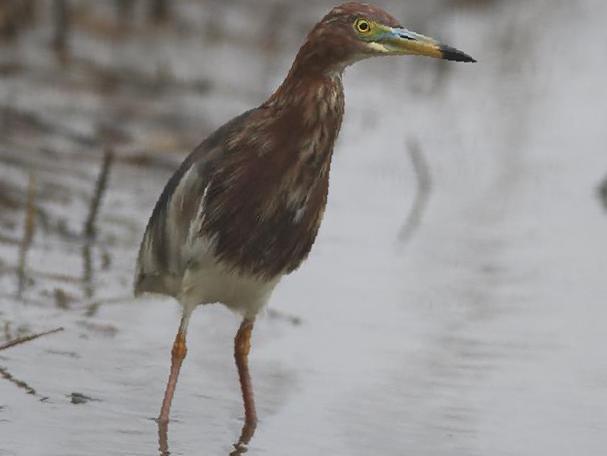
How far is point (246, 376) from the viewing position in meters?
7.58

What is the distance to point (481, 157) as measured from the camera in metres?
14.1

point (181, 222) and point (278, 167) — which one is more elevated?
point (278, 167)

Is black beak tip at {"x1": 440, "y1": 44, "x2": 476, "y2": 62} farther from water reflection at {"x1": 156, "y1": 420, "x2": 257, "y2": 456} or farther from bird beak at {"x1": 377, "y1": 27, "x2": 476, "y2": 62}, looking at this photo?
water reflection at {"x1": 156, "y1": 420, "x2": 257, "y2": 456}

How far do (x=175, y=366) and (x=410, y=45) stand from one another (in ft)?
5.16

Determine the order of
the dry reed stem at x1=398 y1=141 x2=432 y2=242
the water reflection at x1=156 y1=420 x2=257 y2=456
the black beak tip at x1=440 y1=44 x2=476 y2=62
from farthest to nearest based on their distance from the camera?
the dry reed stem at x1=398 y1=141 x2=432 y2=242 → the black beak tip at x1=440 y1=44 x2=476 y2=62 → the water reflection at x1=156 y1=420 x2=257 y2=456

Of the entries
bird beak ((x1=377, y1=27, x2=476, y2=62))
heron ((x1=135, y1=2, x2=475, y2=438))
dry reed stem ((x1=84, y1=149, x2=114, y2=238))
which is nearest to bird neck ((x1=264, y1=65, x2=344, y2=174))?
heron ((x1=135, y1=2, x2=475, y2=438))

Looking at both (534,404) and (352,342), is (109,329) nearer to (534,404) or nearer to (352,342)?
(352,342)

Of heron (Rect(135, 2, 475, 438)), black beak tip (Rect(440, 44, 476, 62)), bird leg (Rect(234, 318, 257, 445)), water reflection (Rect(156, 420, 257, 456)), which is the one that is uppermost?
black beak tip (Rect(440, 44, 476, 62))

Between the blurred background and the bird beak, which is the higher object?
the bird beak

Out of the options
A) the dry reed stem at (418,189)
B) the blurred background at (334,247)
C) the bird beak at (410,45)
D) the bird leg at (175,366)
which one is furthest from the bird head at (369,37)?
the dry reed stem at (418,189)

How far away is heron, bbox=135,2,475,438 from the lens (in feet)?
23.1

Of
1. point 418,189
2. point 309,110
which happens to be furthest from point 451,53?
point 418,189

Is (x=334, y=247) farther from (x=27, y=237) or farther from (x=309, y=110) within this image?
(x=309, y=110)

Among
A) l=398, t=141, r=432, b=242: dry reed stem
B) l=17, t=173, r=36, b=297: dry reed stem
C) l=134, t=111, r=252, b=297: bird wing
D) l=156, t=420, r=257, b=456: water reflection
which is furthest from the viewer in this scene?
l=398, t=141, r=432, b=242: dry reed stem
